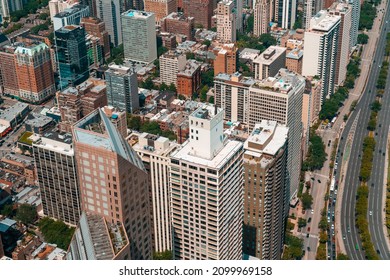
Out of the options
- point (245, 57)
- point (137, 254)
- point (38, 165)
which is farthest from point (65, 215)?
point (245, 57)

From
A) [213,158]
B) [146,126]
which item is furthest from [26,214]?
[213,158]

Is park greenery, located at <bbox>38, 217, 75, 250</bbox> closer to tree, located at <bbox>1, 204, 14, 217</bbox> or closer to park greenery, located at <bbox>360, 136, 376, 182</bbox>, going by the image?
tree, located at <bbox>1, 204, 14, 217</bbox>

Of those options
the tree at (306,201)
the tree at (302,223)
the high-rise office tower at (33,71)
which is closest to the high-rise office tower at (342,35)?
the tree at (306,201)

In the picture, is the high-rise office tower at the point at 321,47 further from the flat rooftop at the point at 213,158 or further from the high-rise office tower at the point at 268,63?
the flat rooftop at the point at 213,158

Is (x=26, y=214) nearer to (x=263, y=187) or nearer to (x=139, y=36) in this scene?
(x=263, y=187)

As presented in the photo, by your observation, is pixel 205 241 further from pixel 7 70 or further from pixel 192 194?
pixel 7 70

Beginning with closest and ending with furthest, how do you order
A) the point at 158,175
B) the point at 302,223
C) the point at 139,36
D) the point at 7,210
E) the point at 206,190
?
the point at 206,190 → the point at 158,175 → the point at 302,223 → the point at 7,210 → the point at 139,36
